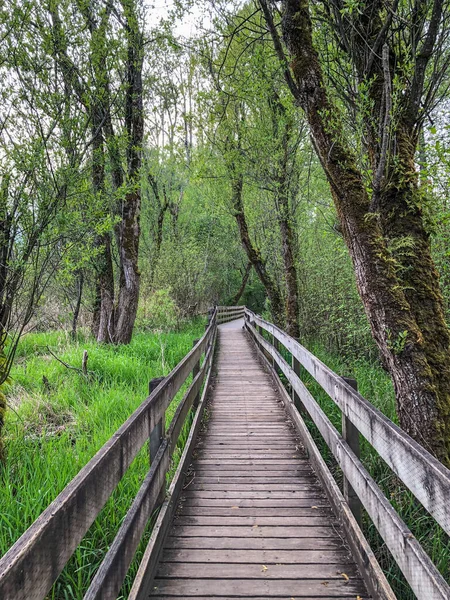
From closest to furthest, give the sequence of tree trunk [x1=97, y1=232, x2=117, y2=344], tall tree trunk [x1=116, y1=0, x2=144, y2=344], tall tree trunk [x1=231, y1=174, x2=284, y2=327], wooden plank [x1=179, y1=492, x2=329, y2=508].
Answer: wooden plank [x1=179, y1=492, x2=329, y2=508], tall tree trunk [x1=116, y1=0, x2=144, y2=344], tree trunk [x1=97, y1=232, x2=117, y2=344], tall tree trunk [x1=231, y1=174, x2=284, y2=327]

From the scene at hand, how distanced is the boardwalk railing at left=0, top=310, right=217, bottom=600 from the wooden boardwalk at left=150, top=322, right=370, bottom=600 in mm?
414

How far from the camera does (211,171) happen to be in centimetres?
1179

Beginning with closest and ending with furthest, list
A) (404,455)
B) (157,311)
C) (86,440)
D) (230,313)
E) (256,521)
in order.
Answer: (404,455)
(256,521)
(86,440)
(157,311)
(230,313)

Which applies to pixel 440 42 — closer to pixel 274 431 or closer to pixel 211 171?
pixel 274 431

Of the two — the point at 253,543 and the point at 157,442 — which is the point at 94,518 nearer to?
the point at 157,442

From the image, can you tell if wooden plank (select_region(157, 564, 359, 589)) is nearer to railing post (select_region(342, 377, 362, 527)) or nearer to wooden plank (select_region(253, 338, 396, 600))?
wooden plank (select_region(253, 338, 396, 600))

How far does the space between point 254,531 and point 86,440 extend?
2299mm

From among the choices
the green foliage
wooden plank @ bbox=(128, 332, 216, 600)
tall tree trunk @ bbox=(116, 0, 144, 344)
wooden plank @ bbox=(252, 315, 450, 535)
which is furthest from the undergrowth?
the green foliage

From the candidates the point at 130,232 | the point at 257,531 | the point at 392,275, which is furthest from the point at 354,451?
the point at 130,232

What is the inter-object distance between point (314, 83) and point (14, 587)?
467 centimetres

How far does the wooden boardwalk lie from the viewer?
211 centimetres

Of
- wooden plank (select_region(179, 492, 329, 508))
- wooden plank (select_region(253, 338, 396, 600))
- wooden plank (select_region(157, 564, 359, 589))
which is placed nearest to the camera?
wooden plank (select_region(253, 338, 396, 600))

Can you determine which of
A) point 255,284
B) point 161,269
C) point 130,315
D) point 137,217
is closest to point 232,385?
point 130,315

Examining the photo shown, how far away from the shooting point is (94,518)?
139 cm
